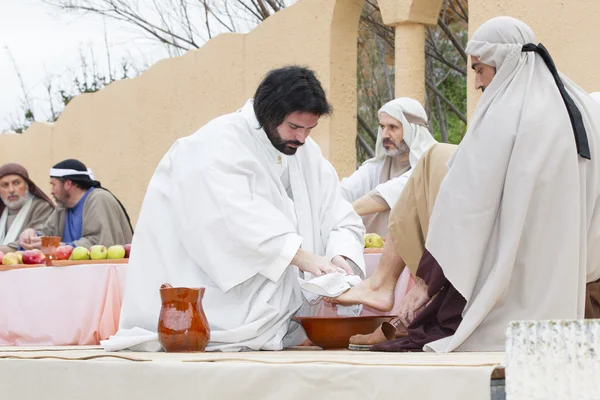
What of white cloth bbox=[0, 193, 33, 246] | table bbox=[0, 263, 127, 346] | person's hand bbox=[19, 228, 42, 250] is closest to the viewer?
table bbox=[0, 263, 127, 346]

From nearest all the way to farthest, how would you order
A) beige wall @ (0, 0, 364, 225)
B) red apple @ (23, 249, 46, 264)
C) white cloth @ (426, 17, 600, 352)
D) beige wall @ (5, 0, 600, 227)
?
white cloth @ (426, 17, 600, 352)
red apple @ (23, 249, 46, 264)
beige wall @ (5, 0, 600, 227)
beige wall @ (0, 0, 364, 225)

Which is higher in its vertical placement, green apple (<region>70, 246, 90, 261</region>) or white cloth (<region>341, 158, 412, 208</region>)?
white cloth (<region>341, 158, 412, 208</region>)

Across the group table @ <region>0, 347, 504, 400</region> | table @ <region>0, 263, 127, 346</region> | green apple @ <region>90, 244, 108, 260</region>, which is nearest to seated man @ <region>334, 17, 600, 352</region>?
table @ <region>0, 347, 504, 400</region>

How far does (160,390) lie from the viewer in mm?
3986

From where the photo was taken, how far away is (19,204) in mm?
9570

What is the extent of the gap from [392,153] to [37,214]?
3.24 m

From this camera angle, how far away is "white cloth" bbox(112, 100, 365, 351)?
5125mm

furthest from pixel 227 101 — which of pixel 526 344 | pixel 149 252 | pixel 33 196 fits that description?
pixel 526 344

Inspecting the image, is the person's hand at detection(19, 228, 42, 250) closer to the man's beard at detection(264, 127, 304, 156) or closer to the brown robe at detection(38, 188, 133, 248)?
the brown robe at detection(38, 188, 133, 248)

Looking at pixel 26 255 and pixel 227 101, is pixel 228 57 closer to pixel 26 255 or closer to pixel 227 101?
pixel 227 101

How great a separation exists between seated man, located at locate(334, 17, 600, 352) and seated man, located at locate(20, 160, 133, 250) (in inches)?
165

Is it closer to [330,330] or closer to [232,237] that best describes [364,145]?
[330,330]

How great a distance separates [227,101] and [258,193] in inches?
252

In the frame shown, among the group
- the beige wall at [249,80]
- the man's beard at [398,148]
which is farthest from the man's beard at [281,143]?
the beige wall at [249,80]
